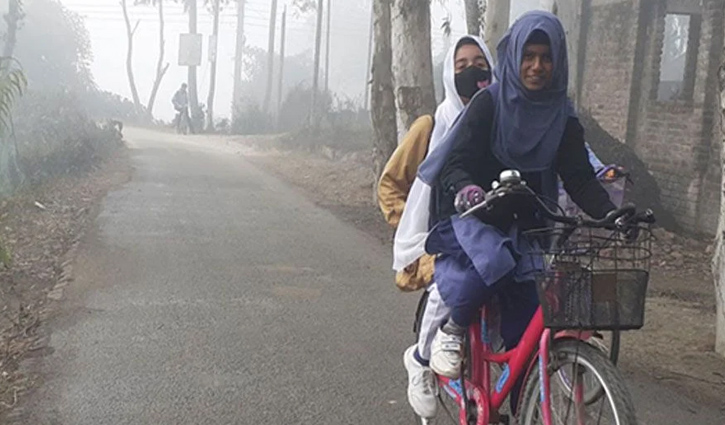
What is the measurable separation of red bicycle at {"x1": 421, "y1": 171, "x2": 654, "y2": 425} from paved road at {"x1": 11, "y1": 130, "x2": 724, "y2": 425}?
1.54 metres

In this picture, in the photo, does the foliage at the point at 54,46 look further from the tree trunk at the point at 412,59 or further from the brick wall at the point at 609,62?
the tree trunk at the point at 412,59

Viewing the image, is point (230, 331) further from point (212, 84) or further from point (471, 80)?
point (212, 84)

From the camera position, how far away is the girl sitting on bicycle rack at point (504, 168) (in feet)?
10.9

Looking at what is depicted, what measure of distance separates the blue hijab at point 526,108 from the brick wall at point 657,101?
28.4 feet

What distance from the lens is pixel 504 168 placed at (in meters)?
3.55

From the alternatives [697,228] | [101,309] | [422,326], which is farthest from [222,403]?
[697,228]

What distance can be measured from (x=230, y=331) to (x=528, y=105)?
3.49 meters

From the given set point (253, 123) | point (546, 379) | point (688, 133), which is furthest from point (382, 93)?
point (253, 123)

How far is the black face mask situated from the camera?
13.0 ft

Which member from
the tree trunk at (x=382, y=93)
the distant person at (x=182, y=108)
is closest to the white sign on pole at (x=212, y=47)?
the distant person at (x=182, y=108)

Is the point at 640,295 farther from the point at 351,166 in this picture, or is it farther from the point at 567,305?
the point at 351,166

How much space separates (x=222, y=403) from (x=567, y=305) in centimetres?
255

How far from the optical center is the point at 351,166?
18625 millimetres

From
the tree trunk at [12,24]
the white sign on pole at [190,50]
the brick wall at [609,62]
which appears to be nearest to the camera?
the brick wall at [609,62]
